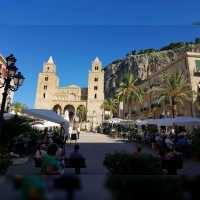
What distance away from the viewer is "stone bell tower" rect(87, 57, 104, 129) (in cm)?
8576

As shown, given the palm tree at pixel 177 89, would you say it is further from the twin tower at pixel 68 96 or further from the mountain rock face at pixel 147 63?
the twin tower at pixel 68 96

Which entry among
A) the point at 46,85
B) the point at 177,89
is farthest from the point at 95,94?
the point at 177,89

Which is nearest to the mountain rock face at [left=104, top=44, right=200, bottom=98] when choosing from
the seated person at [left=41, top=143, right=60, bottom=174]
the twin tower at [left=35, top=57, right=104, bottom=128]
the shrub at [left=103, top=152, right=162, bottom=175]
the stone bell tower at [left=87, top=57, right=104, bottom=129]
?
the stone bell tower at [left=87, top=57, right=104, bottom=129]

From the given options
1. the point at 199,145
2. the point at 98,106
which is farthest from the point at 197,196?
the point at 98,106

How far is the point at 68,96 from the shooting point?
96.9 metres

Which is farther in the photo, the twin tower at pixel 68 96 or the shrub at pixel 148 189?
the twin tower at pixel 68 96

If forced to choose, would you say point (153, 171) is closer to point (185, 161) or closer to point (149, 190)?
point (149, 190)

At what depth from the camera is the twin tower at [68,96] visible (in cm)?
8906

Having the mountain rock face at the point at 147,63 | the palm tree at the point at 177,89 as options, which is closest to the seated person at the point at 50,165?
the palm tree at the point at 177,89

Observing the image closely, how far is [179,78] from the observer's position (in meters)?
31.9

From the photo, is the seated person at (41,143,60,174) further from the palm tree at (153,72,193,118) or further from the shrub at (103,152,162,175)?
the palm tree at (153,72,193,118)

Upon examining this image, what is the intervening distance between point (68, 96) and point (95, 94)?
40.3ft

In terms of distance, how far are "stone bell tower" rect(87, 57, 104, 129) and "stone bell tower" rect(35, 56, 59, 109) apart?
1446cm

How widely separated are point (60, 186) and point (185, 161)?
11.2 m
